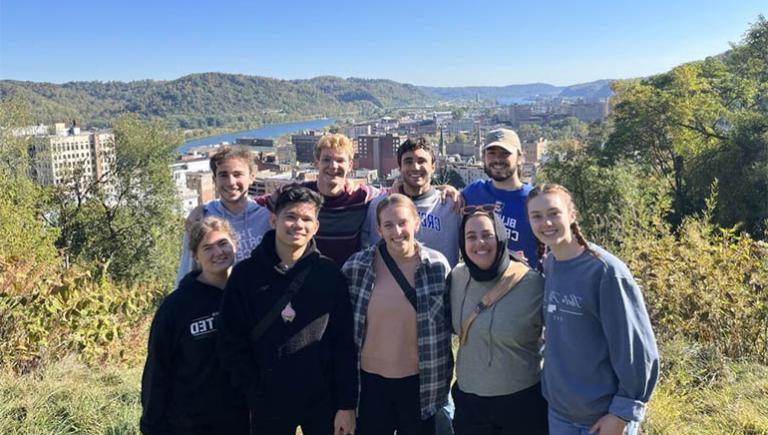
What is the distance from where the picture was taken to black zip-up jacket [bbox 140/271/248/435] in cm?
218

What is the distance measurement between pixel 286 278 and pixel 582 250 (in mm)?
1149

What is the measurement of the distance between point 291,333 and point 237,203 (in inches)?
38.5

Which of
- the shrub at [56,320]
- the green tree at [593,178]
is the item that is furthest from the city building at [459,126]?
the shrub at [56,320]

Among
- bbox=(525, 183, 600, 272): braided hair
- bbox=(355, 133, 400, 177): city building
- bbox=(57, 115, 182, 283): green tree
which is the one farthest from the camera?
bbox=(355, 133, 400, 177): city building

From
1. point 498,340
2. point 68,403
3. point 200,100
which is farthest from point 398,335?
point 200,100

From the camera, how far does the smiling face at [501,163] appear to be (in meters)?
3.05

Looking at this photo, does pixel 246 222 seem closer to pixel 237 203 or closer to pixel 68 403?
pixel 237 203

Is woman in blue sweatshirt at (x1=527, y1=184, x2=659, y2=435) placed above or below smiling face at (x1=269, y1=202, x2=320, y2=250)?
below

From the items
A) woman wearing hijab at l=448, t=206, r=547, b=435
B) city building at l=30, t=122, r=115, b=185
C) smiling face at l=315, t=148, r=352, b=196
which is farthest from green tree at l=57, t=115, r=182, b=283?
woman wearing hijab at l=448, t=206, r=547, b=435

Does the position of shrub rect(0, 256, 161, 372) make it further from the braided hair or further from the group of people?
the braided hair

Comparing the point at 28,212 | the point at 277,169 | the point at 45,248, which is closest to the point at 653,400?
the point at 45,248

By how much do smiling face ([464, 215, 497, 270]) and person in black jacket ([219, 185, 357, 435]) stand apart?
574 mm

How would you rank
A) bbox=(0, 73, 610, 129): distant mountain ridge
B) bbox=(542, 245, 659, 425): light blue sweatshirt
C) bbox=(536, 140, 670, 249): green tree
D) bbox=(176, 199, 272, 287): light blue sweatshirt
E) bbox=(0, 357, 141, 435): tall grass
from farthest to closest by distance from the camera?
bbox=(0, 73, 610, 129): distant mountain ridge < bbox=(536, 140, 670, 249): green tree < bbox=(0, 357, 141, 435): tall grass < bbox=(176, 199, 272, 287): light blue sweatshirt < bbox=(542, 245, 659, 425): light blue sweatshirt

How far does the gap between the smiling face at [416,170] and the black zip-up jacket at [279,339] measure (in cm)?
87
